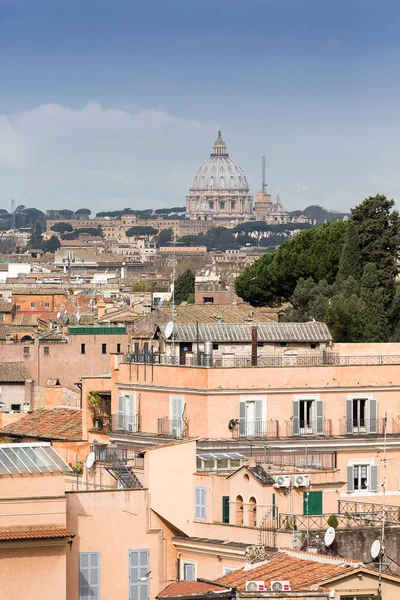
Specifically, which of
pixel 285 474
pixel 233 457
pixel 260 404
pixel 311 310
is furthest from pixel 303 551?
pixel 311 310

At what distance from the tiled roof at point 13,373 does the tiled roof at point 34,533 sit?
2638 cm

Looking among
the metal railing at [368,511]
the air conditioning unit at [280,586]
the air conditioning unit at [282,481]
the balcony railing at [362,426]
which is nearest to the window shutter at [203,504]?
the air conditioning unit at [282,481]

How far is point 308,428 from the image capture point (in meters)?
29.5

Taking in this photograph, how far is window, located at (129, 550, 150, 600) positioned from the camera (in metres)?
22.1

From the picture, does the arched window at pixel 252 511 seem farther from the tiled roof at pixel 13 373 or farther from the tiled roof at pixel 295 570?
the tiled roof at pixel 13 373

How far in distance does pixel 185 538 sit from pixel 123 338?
31.1 m

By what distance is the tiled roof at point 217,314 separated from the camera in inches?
1935

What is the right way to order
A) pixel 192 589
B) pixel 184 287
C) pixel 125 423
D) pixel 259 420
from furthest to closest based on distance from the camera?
pixel 184 287 → pixel 125 423 → pixel 259 420 → pixel 192 589

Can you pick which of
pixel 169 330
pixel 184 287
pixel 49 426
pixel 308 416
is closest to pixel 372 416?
pixel 308 416

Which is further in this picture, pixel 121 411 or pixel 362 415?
pixel 121 411

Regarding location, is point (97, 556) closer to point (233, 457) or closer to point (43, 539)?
point (43, 539)

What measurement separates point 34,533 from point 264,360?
1030 cm

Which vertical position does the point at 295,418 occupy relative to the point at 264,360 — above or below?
below

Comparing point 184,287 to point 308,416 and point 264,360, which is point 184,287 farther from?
point 308,416
